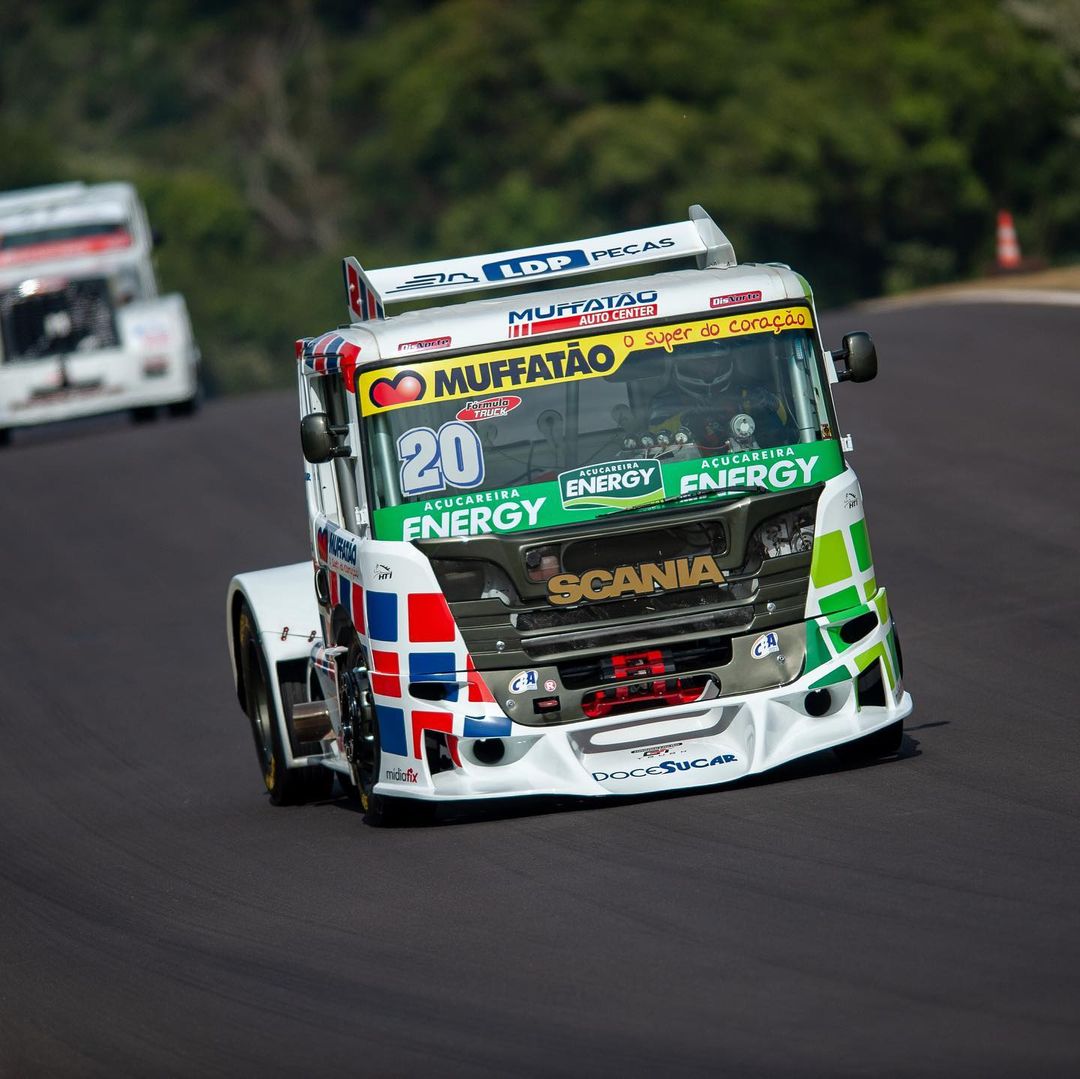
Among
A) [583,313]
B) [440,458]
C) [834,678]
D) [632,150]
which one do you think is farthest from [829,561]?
[632,150]

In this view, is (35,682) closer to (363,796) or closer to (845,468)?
(363,796)

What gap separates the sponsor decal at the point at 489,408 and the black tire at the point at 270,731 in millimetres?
2317

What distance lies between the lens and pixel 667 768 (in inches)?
372

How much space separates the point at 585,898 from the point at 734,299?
10.1 feet

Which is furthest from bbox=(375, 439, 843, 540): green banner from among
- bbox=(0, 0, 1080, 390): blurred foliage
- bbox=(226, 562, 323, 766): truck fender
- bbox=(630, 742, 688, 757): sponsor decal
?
bbox=(0, 0, 1080, 390): blurred foliage

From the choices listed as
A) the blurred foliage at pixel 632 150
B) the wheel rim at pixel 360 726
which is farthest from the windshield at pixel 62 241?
the blurred foliage at pixel 632 150

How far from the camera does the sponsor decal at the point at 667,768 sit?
30.9ft

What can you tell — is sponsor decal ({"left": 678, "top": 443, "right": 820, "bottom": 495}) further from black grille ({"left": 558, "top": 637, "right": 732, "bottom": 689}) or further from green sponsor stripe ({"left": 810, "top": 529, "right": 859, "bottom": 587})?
black grille ({"left": 558, "top": 637, "right": 732, "bottom": 689})

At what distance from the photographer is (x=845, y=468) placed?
9.94 metres

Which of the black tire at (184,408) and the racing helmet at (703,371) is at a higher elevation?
the racing helmet at (703,371)

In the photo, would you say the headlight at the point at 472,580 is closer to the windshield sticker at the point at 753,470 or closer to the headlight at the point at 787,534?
the windshield sticker at the point at 753,470

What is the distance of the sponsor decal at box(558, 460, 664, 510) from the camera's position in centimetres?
954

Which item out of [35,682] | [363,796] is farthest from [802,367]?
[35,682]

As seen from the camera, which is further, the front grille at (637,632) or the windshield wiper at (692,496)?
the windshield wiper at (692,496)
